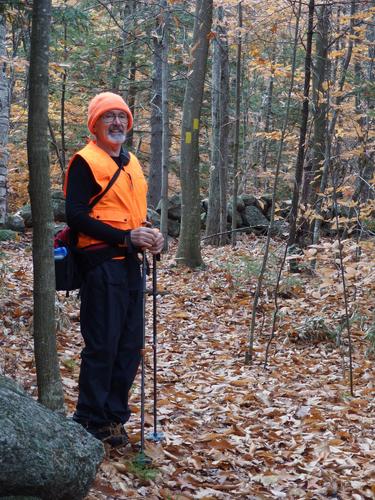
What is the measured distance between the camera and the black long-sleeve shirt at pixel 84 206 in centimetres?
383

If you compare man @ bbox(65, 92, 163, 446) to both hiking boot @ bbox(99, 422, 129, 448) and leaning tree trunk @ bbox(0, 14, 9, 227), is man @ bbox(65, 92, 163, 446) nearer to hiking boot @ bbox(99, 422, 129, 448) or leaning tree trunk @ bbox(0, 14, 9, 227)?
hiking boot @ bbox(99, 422, 129, 448)

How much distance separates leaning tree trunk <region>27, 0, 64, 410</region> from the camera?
11.2ft

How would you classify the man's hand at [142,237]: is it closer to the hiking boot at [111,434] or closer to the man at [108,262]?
Result: the man at [108,262]

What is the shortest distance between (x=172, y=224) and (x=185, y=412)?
12347 millimetres

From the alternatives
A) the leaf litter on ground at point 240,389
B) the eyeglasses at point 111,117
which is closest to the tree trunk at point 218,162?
the leaf litter on ground at point 240,389

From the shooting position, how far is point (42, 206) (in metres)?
Result: 3.48

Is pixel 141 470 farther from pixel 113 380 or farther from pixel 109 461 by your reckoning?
pixel 113 380

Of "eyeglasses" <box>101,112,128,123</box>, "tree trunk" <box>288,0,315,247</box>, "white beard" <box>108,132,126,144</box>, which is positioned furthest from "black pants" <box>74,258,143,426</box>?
"tree trunk" <box>288,0,315,247</box>

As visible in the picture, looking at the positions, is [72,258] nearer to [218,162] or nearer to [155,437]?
[155,437]

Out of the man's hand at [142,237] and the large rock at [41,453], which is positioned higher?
the man's hand at [142,237]

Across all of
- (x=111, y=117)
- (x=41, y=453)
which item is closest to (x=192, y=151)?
A: (x=111, y=117)

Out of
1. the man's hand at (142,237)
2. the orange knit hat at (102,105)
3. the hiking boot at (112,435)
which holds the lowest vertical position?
the hiking boot at (112,435)

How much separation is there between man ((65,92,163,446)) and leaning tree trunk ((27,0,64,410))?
0.34 metres

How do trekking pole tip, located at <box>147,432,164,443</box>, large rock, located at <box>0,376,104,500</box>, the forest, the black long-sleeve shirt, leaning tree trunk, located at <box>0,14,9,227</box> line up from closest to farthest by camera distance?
1. large rock, located at <box>0,376,104,500</box>
2. the forest
3. the black long-sleeve shirt
4. trekking pole tip, located at <box>147,432,164,443</box>
5. leaning tree trunk, located at <box>0,14,9,227</box>
